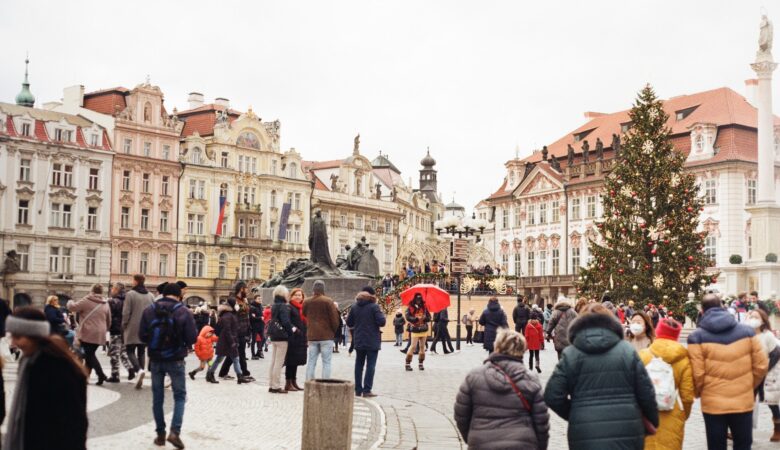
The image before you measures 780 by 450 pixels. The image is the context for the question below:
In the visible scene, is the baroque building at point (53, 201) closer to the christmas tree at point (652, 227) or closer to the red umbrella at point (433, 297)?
the christmas tree at point (652, 227)

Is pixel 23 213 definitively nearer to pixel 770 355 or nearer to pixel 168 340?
pixel 168 340

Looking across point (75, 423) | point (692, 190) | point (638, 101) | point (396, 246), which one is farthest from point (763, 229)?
point (396, 246)

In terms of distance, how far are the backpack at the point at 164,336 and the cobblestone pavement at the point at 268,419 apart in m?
0.88

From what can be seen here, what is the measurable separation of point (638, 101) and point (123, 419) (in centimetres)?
2827

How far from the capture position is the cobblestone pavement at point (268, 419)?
1035 centimetres

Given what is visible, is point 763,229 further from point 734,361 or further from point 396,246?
point 396,246

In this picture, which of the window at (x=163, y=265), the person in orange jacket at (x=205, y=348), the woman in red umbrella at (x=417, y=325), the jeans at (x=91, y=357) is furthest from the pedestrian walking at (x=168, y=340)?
the window at (x=163, y=265)

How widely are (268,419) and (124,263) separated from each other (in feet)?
177

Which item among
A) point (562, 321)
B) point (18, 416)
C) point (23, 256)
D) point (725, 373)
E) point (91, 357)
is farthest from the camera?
Result: point (23, 256)

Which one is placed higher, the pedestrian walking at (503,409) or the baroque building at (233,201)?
the baroque building at (233,201)

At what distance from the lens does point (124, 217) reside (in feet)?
210

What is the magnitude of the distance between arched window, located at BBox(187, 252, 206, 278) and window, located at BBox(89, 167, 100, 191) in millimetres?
8050

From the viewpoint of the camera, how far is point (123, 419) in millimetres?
11398

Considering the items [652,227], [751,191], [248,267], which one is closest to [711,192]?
[751,191]
